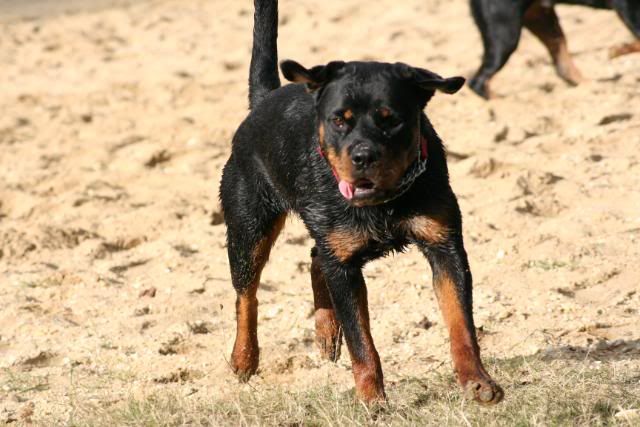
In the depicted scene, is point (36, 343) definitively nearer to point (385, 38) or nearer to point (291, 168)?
point (291, 168)

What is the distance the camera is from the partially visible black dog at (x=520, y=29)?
884 centimetres

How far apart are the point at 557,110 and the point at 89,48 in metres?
5.64

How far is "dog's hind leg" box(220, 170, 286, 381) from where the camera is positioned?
16.2 feet

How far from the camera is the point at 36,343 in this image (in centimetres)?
525

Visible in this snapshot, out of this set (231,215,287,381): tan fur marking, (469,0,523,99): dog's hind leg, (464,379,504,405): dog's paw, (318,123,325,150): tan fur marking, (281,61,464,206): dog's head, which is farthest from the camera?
(469,0,523,99): dog's hind leg

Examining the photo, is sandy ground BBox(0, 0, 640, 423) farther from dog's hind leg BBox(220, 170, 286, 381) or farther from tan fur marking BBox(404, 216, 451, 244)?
tan fur marking BBox(404, 216, 451, 244)

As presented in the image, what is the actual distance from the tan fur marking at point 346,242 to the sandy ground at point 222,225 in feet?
2.38

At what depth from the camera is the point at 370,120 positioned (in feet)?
12.9

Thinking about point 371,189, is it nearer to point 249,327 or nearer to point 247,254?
point 247,254

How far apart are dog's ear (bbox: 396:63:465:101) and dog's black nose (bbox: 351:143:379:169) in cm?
37

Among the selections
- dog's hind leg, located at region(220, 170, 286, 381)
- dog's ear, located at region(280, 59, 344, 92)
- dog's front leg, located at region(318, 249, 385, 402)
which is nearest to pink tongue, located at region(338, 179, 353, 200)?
dog's front leg, located at region(318, 249, 385, 402)

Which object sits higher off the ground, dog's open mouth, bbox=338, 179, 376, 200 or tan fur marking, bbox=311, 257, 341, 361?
dog's open mouth, bbox=338, 179, 376, 200

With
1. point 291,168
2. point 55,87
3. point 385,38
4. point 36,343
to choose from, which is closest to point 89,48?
point 55,87

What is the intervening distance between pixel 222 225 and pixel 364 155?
10.6 ft
